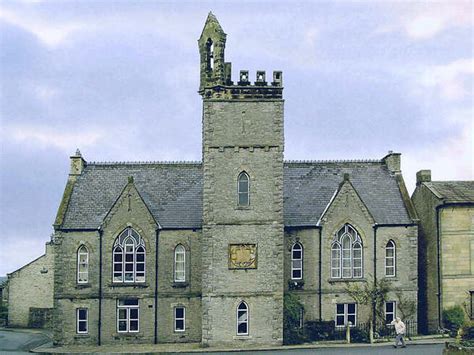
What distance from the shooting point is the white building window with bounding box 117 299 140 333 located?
147ft

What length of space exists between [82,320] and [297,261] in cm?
1325

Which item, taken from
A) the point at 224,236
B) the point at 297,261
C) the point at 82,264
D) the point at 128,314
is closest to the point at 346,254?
the point at 297,261

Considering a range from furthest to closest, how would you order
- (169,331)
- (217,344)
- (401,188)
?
(401,188), (169,331), (217,344)

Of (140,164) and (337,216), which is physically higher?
(140,164)

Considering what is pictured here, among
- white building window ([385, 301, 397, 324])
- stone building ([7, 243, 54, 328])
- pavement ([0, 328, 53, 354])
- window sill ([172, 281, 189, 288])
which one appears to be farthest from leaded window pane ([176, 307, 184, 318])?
stone building ([7, 243, 54, 328])

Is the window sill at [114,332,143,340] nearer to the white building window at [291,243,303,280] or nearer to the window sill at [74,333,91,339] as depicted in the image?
the window sill at [74,333,91,339]

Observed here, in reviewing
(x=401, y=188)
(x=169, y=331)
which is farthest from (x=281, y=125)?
(x=169, y=331)

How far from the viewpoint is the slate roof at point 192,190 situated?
4588cm

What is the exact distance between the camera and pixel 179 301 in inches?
1769

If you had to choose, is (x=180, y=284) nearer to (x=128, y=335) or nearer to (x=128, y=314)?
(x=128, y=314)

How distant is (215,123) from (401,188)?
13799 millimetres

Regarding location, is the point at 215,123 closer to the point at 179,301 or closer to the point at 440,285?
the point at 179,301

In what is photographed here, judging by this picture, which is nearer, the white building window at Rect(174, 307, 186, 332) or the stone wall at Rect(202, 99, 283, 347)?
the stone wall at Rect(202, 99, 283, 347)

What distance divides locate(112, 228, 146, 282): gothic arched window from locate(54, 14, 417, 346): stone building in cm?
6
